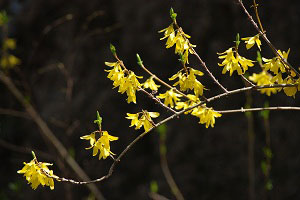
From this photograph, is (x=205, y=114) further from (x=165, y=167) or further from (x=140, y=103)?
(x=140, y=103)

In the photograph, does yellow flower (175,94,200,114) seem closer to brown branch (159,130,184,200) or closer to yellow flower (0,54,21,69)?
brown branch (159,130,184,200)

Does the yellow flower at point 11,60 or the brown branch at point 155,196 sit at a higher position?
the yellow flower at point 11,60

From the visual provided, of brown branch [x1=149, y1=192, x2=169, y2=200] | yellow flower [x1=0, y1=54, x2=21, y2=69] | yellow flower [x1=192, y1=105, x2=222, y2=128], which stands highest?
yellow flower [x1=0, y1=54, x2=21, y2=69]

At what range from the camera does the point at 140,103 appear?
355 centimetres

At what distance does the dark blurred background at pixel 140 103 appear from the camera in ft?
10.0

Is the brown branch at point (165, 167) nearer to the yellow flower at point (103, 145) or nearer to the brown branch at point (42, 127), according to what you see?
the brown branch at point (42, 127)

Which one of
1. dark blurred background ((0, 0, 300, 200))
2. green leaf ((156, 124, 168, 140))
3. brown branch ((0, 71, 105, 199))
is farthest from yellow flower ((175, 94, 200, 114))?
dark blurred background ((0, 0, 300, 200))

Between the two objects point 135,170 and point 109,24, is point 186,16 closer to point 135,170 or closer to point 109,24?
point 109,24

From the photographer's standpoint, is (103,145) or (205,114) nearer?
(103,145)

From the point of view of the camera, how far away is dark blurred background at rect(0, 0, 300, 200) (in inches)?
121

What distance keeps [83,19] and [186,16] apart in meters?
1.04

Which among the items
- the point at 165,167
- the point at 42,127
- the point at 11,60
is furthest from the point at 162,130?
the point at 11,60

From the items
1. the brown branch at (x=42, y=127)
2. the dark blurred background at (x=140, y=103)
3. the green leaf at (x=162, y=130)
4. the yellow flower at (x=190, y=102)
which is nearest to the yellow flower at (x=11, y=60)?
the dark blurred background at (x=140, y=103)

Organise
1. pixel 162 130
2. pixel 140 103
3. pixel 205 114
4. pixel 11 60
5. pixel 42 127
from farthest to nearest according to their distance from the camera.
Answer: pixel 11 60 < pixel 140 103 < pixel 42 127 < pixel 162 130 < pixel 205 114
